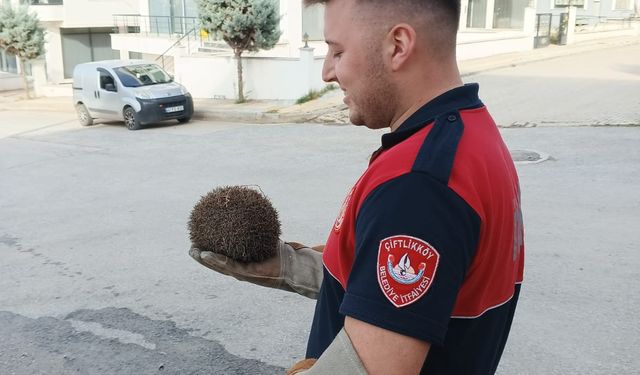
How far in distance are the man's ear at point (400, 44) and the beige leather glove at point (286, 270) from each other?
104cm

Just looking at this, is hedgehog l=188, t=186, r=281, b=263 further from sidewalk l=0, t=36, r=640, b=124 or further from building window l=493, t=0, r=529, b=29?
building window l=493, t=0, r=529, b=29

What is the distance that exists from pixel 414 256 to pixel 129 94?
15618 mm

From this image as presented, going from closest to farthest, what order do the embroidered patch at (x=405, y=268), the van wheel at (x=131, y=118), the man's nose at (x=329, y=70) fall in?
the embroidered patch at (x=405, y=268) < the man's nose at (x=329, y=70) < the van wheel at (x=131, y=118)

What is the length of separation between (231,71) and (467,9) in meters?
15.6

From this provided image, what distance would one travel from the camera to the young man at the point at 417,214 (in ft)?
3.94

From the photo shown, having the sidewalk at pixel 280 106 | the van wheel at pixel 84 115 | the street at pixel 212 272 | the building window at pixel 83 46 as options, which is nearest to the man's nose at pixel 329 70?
the street at pixel 212 272

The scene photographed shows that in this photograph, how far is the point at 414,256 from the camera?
1187 mm

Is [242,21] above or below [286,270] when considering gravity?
above

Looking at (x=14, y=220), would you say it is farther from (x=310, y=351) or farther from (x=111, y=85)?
(x=111, y=85)

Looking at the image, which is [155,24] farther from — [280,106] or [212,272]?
[212,272]

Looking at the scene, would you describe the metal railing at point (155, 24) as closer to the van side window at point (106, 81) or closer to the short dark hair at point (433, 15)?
the van side window at point (106, 81)

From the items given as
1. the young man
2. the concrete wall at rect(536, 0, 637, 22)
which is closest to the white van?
the young man

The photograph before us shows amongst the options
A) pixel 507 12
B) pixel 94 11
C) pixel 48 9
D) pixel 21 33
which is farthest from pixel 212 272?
pixel 94 11

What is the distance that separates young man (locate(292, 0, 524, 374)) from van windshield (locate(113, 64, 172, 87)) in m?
15.6
